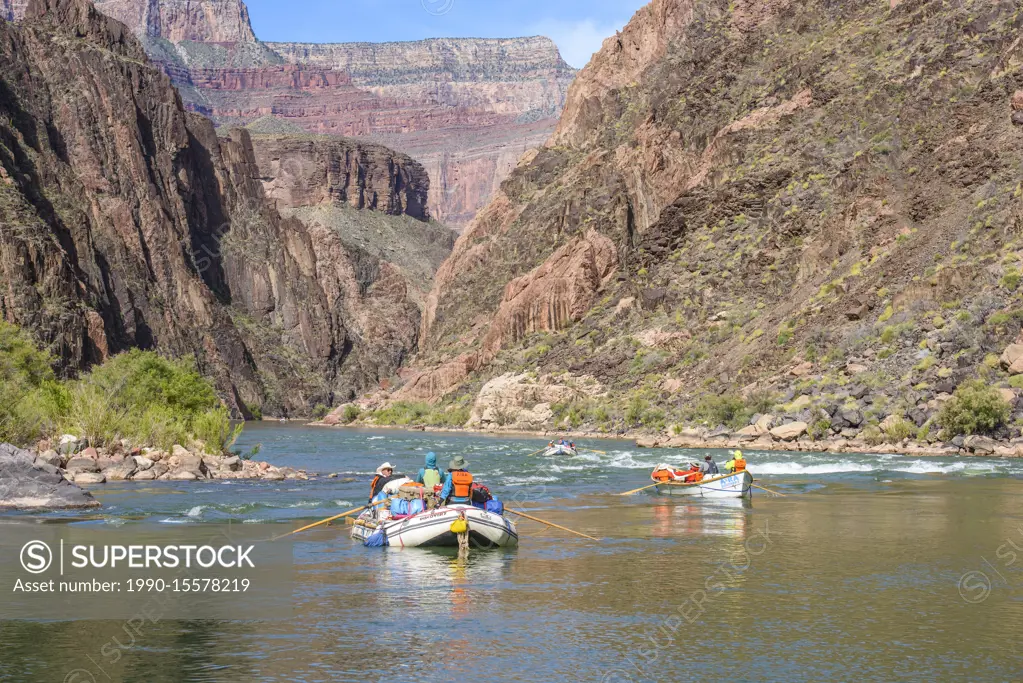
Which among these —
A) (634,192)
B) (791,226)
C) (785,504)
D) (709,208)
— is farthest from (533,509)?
(634,192)

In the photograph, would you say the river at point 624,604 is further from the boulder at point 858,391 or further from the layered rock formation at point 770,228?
the layered rock formation at point 770,228

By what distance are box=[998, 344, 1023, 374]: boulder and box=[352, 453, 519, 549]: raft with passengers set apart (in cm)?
4600

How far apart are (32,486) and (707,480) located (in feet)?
77.8

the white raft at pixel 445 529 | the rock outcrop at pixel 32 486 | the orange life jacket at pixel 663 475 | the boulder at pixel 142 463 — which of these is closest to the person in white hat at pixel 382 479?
the white raft at pixel 445 529

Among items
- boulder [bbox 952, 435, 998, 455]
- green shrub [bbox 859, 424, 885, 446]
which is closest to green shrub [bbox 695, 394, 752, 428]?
green shrub [bbox 859, 424, 885, 446]

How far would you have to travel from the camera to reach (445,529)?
28906mm

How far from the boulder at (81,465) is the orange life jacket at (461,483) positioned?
74.6 feet

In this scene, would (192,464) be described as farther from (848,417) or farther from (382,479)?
(848,417)

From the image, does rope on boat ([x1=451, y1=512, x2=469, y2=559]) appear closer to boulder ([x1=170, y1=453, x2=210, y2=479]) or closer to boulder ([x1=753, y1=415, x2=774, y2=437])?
boulder ([x1=170, y1=453, x2=210, y2=479])

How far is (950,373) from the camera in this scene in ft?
229

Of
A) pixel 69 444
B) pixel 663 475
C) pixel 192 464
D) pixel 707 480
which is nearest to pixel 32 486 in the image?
pixel 192 464

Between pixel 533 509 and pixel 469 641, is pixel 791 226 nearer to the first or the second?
pixel 533 509

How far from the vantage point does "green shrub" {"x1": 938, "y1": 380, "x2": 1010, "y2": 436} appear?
210 ft

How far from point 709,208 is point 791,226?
42.1 ft
